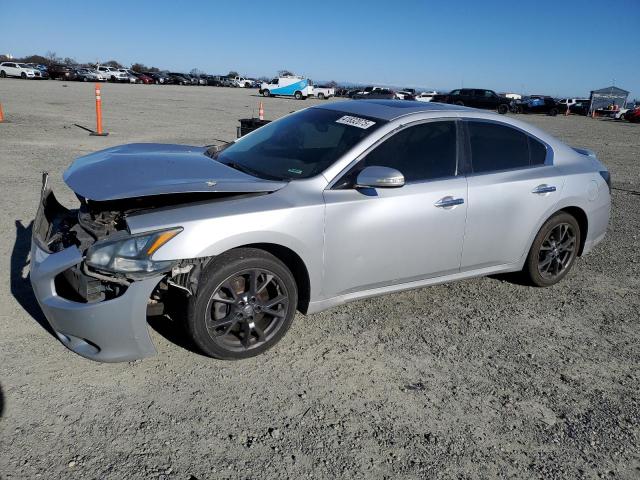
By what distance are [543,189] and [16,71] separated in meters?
55.0

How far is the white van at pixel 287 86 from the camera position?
161ft

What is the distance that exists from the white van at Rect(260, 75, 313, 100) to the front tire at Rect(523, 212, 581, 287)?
46.2 meters

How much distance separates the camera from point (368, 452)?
2721 millimetres

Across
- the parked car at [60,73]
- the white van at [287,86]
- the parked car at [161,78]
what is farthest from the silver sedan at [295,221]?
the parked car at [161,78]

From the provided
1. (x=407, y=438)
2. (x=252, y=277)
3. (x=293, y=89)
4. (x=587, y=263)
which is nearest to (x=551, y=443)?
(x=407, y=438)

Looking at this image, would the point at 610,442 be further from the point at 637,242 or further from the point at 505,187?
the point at 637,242

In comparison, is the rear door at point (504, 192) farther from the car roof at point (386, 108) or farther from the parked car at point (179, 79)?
the parked car at point (179, 79)

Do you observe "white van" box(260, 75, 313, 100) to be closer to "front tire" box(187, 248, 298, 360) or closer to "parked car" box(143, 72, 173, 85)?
"parked car" box(143, 72, 173, 85)

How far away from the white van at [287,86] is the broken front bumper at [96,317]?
47.8 metres

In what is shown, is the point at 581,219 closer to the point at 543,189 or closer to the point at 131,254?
the point at 543,189

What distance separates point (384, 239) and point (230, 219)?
114 cm

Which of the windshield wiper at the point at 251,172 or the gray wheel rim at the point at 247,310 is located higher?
the windshield wiper at the point at 251,172

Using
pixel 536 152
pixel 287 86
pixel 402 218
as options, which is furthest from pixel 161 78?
pixel 402 218

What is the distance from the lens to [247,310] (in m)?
3.39
